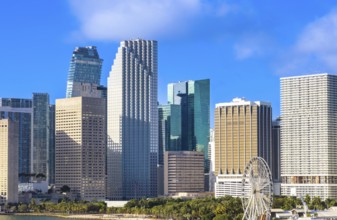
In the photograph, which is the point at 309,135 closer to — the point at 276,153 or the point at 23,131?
the point at 276,153

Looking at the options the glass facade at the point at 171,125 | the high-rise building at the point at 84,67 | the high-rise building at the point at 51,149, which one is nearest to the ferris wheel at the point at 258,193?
the high-rise building at the point at 51,149

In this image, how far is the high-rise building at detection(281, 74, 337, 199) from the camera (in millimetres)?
129875

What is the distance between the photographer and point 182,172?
152 meters

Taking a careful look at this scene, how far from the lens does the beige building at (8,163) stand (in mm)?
133250

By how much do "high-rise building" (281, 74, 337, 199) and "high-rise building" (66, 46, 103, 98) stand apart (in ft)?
200

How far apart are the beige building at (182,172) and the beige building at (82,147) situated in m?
12.3

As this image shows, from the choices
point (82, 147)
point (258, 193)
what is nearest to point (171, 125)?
point (82, 147)

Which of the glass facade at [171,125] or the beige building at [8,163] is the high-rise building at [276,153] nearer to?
the glass facade at [171,125]

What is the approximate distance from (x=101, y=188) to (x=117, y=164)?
884 centimetres

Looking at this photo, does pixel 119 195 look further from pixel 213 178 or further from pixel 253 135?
pixel 253 135

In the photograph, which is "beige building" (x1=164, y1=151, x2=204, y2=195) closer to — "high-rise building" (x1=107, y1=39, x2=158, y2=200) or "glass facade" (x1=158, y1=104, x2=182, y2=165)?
"high-rise building" (x1=107, y1=39, x2=158, y2=200)

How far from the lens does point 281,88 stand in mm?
137625

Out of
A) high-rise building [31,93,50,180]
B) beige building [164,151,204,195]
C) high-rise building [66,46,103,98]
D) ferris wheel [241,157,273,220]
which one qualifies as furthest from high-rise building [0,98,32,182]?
ferris wheel [241,157,273,220]

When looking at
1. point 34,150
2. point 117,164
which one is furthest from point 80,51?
point 117,164
